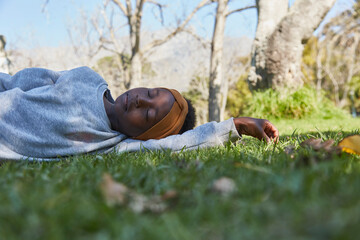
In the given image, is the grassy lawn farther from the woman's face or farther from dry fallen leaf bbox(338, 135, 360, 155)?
the woman's face

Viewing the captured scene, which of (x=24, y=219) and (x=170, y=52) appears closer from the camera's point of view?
(x=24, y=219)

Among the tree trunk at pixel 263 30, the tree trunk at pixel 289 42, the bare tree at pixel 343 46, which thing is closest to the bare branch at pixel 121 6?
the tree trunk at pixel 263 30

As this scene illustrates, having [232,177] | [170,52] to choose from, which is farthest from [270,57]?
[170,52]

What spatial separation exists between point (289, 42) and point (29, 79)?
700 cm

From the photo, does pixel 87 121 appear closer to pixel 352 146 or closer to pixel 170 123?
pixel 170 123

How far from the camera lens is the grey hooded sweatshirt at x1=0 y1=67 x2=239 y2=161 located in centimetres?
226

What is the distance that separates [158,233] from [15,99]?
2131 mm

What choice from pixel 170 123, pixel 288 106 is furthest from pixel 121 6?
pixel 170 123

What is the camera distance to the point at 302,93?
7.73m

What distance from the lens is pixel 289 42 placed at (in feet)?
26.2

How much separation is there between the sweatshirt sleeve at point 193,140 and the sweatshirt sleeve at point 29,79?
2.94 feet

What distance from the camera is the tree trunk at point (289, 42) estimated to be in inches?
313

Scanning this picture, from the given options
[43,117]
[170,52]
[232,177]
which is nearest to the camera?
[232,177]

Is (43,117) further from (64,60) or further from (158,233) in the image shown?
(64,60)
